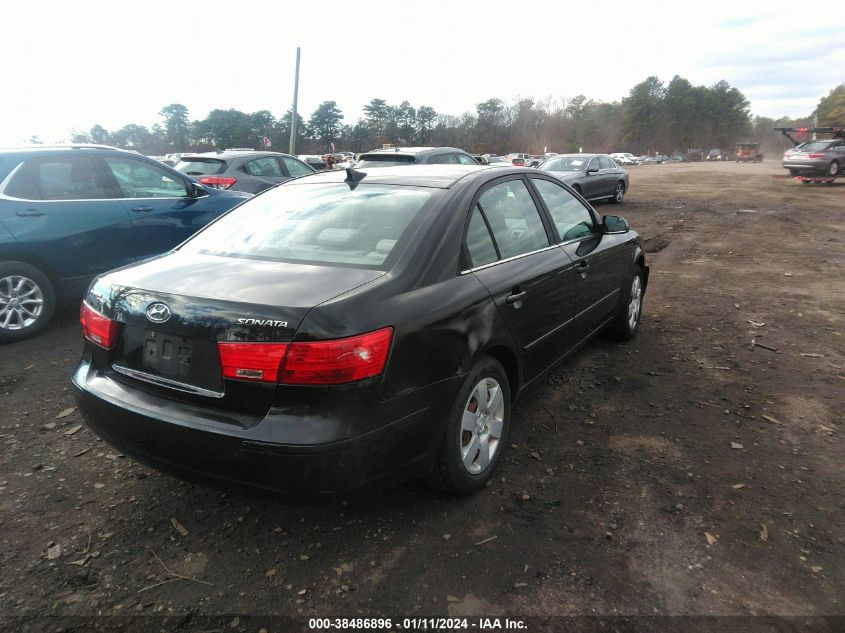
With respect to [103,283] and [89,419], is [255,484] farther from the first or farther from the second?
[103,283]

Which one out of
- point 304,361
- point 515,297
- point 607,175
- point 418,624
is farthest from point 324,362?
point 607,175

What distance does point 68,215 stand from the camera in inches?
216

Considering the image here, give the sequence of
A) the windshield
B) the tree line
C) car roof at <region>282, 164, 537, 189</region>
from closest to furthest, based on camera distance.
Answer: car roof at <region>282, 164, 537, 189</region>
the windshield
the tree line

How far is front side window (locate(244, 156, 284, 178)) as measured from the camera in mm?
10625

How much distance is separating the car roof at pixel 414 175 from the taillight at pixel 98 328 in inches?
59.5

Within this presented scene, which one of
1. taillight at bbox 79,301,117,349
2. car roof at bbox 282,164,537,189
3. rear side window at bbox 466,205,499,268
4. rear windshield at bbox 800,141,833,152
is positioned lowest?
taillight at bbox 79,301,117,349

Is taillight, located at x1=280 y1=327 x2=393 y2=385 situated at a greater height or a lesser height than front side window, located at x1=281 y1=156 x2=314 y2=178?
lesser

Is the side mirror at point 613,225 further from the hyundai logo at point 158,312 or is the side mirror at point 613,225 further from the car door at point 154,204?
the car door at point 154,204

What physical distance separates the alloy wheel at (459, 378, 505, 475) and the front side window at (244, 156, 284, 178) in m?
8.75

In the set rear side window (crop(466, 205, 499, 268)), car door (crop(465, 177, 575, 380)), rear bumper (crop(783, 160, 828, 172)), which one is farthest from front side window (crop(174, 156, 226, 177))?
Result: rear bumper (crop(783, 160, 828, 172))

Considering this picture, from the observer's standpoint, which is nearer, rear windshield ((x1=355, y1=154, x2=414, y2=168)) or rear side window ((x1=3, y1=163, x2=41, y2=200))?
rear side window ((x1=3, y1=163, x2=41, y2=200))

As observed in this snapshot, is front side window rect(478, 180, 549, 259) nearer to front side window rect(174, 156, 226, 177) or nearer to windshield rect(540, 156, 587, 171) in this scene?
front side window rect(174, 156, 226, 177)

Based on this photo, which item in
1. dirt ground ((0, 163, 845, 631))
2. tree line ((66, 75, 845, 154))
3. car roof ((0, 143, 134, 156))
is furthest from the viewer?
tree line ((66, 75, 845, 154))

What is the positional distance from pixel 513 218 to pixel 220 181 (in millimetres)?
7976
